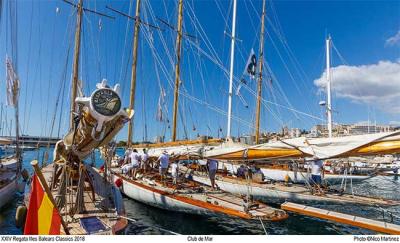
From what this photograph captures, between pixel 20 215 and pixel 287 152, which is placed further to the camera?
pixel 287 152

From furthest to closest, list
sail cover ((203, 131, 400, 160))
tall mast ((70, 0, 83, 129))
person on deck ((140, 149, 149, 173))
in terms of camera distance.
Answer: person on deck ((140, 149, 149, 173)) → tall mast ((70, 0, 83, 129)) → sail cover ((203, 131, 400, 160))

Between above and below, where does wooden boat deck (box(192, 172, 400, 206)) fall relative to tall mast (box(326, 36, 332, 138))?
below

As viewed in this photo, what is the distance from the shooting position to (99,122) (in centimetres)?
690

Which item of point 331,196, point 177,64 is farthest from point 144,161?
point 177,64

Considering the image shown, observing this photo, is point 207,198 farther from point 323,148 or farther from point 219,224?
point 323,148

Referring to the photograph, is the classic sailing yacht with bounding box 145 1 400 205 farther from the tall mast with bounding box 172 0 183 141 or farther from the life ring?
the life ring

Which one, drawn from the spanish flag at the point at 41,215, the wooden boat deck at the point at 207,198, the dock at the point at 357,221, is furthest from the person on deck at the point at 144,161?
the spanish flag at the point at 41,215

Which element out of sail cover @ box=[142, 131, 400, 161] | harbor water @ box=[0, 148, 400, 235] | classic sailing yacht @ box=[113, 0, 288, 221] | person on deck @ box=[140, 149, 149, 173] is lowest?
harbor water @ box=[0, 148, 400, 235]

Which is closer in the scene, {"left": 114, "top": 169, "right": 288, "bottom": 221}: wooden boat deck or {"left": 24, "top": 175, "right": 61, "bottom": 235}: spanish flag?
{"left": 24, "top": 175, "right": 61, "bottom": 235}: spanish flag

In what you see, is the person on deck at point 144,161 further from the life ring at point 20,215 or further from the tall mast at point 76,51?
the life ring at point 20,215

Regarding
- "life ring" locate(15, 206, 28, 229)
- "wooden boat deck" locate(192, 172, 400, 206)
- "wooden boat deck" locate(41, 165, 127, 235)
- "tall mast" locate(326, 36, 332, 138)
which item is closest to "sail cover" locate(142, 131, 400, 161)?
"wooden boat deck" locate(192, 172, 400, 206)

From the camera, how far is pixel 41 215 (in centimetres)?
620

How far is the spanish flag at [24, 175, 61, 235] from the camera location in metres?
6.00

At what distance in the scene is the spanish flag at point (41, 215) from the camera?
19.7 feet
